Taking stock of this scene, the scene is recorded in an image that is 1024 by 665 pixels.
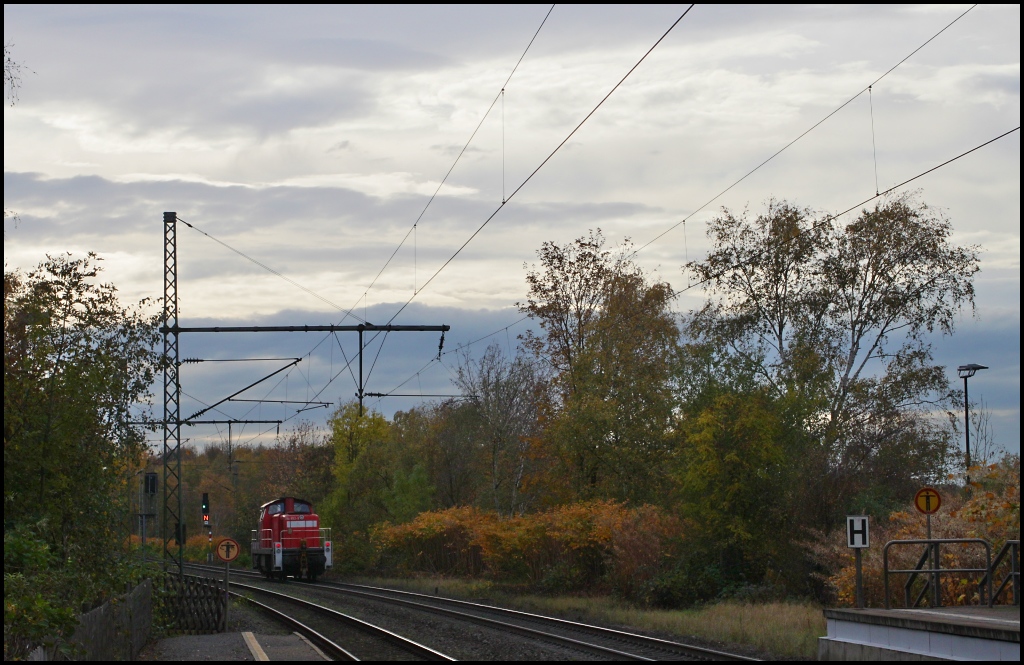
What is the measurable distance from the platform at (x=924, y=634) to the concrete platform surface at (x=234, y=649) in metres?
8.99

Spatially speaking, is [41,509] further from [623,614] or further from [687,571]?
[687,571]

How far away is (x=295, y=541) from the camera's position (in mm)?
47875

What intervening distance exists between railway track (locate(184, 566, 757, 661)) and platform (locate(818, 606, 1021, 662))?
60.9 inches

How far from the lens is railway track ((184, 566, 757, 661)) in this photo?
17.4 metres

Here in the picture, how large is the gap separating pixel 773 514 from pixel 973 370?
42.5 feet

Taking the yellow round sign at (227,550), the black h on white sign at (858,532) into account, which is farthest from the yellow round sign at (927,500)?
the yellow round sign at (227,550)

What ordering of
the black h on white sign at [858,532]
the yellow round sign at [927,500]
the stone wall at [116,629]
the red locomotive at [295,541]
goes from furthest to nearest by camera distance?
1. the red locomotive at [295,541]
2. the yellow round sign at [927,500]
3. the black h on white sign at [858,532]
4. the stone wall at [116,629]

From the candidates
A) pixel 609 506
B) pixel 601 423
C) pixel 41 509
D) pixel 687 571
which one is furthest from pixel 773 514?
pixel 41 509

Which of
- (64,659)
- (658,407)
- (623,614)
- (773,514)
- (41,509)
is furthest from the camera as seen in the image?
(658,407)

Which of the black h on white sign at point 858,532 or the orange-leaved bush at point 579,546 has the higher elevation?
the black h on white sign at point 858,532

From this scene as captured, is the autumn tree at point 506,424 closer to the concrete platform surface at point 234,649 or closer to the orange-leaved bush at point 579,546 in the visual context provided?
the orange-leaved bush at point 579,546

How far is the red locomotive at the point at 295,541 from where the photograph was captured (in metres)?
47.7

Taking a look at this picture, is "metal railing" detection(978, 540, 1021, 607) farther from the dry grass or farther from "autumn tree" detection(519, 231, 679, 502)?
"autumn tree" detection(519, 231, 679, 502)

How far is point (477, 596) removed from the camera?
33.4 meters
